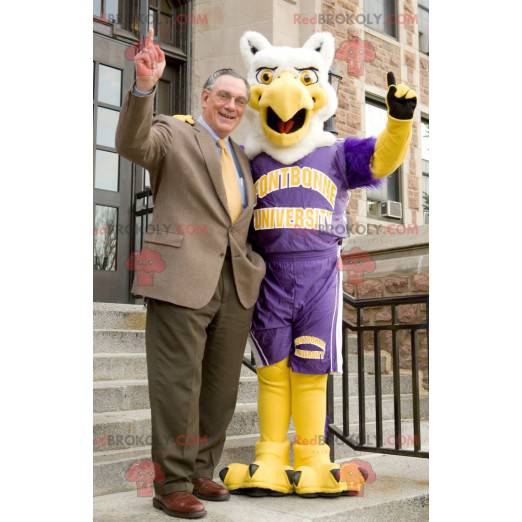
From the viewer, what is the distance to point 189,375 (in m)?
2.47

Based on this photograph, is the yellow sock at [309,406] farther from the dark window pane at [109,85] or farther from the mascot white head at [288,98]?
the dark window pane at [109,85]

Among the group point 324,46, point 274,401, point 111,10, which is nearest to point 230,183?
point 324,46

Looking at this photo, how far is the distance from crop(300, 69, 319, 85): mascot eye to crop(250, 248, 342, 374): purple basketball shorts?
0.71 metres

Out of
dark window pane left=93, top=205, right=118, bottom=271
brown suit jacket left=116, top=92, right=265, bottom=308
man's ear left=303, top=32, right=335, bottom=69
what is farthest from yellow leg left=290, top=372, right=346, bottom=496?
dark window pane left=93, top=205, right=118, bottom=271

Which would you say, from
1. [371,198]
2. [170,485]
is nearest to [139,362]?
[170,485]

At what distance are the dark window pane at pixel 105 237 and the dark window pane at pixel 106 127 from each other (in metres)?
0.48

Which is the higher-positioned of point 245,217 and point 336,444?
point 245,217

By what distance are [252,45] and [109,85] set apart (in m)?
2.23
